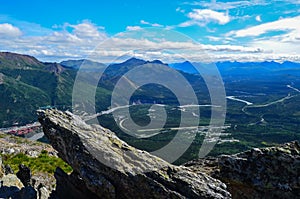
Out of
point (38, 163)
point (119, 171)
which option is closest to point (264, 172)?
point (119, 171)

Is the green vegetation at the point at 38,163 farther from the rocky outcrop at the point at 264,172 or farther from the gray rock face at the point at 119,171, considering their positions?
the rocky outcrop at the point at 264,172

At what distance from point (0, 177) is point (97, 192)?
8.52 metres

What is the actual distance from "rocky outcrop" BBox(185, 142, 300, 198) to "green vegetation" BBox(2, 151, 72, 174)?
20.4 metres

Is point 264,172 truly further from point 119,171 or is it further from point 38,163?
point 38,163

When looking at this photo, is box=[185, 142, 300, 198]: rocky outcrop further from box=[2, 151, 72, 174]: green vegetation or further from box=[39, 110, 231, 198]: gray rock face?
box=[2, 151, 72, 174]: green vegetation

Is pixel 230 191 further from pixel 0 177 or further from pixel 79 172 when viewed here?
pixel 0 177

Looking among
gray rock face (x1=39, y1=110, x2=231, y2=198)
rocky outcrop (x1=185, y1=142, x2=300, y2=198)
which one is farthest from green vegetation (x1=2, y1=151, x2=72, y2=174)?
rocky outcrop (x1=185, y1=142, x2=300, y2=198)

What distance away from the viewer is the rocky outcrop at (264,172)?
14242 millimetres

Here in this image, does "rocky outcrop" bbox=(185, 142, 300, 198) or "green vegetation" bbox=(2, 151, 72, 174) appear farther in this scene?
"green vegetation" bbox=(2, 151, 72, 174)

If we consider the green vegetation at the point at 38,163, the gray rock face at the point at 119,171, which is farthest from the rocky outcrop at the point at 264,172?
the green vegetation at the point at 38,163

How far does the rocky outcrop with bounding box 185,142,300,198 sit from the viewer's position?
1424 cm

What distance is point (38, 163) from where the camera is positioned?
32719 mm

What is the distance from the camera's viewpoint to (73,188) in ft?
56.9

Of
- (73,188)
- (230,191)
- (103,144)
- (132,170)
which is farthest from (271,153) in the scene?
(73,188)
